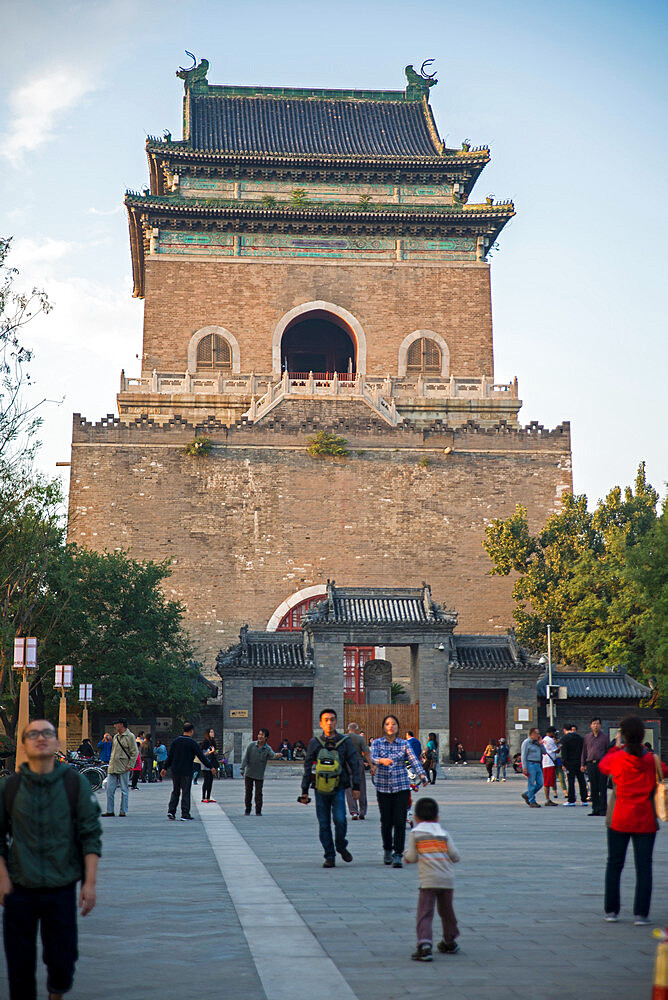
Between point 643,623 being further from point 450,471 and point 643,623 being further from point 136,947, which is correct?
point 136,947

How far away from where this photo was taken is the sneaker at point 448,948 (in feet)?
22.0

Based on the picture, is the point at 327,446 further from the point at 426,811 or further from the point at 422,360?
the point at 426,811

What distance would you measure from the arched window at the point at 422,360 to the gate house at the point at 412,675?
1436 cm

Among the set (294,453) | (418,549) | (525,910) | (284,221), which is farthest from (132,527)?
(525,910)

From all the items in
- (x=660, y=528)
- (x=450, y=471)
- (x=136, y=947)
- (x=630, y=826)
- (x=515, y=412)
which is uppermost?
(x=515, y=412)

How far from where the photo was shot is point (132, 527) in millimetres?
40438

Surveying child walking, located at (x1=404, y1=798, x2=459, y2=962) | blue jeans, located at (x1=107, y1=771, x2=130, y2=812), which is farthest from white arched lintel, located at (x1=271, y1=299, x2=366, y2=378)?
child walking, located at (x1=404, y1=798, x2=459, y2=962)

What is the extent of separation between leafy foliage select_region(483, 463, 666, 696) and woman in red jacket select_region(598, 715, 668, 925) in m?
23.8

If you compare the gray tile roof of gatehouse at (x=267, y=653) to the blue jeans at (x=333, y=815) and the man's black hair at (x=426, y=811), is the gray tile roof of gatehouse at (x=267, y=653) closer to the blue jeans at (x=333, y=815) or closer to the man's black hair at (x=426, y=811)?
the blue jeans at (x=333, y=815)

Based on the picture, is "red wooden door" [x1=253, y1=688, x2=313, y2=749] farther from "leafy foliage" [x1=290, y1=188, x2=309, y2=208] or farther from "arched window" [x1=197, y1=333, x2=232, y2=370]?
"leafy foliage" [x1=290, y1=188, x2=309, y2=208]

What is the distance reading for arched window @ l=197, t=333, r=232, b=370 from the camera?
149 feet

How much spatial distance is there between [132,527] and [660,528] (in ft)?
57.0

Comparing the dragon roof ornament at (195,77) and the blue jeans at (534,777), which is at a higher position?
the dragon roof ornament at (195,77)

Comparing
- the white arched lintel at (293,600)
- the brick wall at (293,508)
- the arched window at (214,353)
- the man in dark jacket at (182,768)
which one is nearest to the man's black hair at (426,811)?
the man in dark jacket at (182,768)
